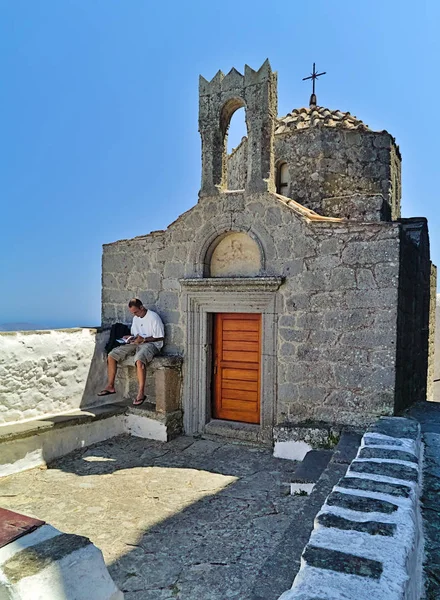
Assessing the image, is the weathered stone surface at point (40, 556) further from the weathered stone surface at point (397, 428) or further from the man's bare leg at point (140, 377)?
the man's bare leg at point (140, 377)

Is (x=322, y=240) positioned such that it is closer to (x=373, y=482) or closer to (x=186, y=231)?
(x=186, y=231)

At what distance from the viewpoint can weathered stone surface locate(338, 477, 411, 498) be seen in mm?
1976

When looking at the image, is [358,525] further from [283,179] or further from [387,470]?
[283,179]

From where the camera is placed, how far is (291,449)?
17.5 ft

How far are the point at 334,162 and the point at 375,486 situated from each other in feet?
22.8

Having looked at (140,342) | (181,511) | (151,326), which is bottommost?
(181,511)

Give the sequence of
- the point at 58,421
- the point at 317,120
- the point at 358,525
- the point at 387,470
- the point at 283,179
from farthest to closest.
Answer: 1. the point at 283,179
2. the point at 317,120
3. the point at 58,421
4. the point at 387,470
5. the point at 358,525

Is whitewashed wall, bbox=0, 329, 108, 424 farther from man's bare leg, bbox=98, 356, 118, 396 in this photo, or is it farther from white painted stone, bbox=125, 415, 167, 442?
white painted stone, bbox=125, 415, 167, 442

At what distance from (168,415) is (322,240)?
10.7 feet

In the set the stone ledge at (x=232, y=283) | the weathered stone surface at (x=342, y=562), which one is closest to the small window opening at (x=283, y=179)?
the stone ledge at (x=232, y=283)

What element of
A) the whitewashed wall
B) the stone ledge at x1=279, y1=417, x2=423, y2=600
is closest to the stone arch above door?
the whitewashed wall

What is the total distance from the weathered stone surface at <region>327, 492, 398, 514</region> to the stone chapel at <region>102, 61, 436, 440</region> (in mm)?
3222

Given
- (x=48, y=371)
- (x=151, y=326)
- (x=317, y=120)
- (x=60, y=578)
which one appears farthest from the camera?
(x=317, y=120)

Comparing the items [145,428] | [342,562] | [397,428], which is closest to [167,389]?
[145,428]
